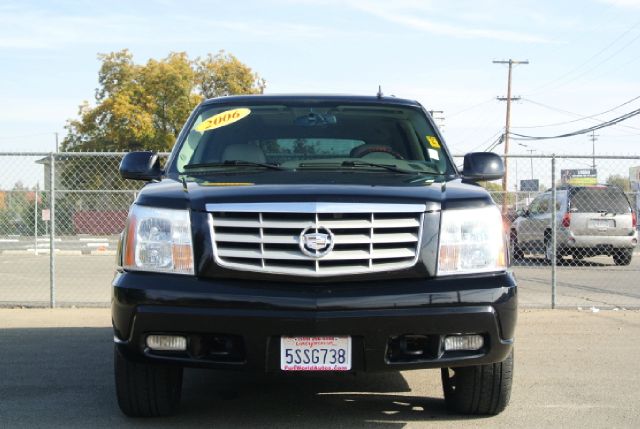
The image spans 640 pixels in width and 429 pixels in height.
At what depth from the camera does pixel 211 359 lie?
4.24m

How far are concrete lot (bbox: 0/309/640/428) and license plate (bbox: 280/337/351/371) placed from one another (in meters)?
0.70

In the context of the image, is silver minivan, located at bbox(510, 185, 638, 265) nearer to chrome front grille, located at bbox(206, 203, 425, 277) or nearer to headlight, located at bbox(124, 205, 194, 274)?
chrome front grille, located at bbox(206, 203, 425, 277)

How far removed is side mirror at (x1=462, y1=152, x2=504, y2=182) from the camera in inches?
211

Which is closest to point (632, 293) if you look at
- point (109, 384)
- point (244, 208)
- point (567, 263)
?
point (567, 263)

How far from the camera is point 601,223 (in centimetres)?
1717

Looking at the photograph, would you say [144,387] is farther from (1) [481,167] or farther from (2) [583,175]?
(2) [583,175]

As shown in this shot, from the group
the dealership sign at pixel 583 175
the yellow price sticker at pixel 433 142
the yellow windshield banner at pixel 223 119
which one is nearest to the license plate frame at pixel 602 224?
the dealership sign at pixel 583 175

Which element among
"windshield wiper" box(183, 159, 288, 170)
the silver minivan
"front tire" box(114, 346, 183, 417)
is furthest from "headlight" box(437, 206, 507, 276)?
the silver minivan

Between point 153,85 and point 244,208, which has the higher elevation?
point 153,85

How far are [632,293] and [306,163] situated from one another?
872cm

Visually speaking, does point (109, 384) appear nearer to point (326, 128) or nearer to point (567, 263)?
point (326, 128)

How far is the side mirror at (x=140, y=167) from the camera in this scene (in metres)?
5.33

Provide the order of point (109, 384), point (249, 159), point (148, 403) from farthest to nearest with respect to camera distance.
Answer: point (109, 384)
point (249, 159)
point (148, 403)

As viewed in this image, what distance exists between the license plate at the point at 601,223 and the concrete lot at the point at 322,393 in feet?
31.2
